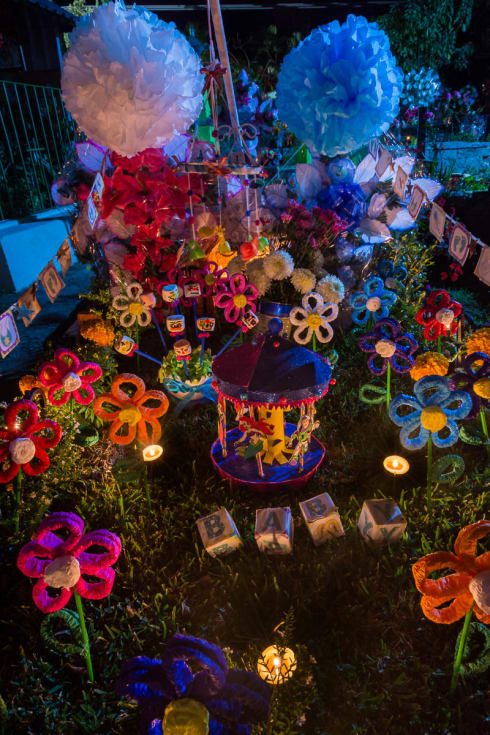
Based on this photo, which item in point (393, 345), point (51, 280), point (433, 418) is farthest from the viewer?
point (393, 345)

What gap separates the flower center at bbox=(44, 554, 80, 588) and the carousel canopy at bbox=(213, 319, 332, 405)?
3.43 feet

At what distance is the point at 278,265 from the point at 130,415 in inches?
68.0

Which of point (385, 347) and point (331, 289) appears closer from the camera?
point (385, 347)

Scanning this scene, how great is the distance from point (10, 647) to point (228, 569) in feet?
3.00

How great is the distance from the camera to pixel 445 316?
2713 mm

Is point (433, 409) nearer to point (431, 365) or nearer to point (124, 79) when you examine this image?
point (431, 365)

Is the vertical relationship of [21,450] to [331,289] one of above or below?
above

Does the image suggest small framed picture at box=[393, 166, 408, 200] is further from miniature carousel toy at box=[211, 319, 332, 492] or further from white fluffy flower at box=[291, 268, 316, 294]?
miniature carousel toy at box=[211, 319, 332, 492]

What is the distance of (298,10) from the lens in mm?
11391

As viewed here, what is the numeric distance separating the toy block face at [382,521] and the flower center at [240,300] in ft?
4.43

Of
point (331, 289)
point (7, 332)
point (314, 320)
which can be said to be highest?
point (7, 332)

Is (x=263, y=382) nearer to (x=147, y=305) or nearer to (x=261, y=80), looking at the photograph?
(x=147, y=305)

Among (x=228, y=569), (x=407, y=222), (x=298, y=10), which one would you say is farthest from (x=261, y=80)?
(x=228, y=569)

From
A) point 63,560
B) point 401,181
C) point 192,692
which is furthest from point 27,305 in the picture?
point 401,181
